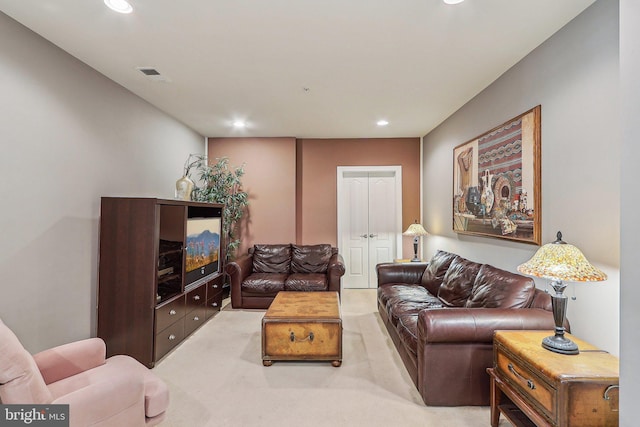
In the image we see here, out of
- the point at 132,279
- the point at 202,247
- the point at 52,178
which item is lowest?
the point at 132,279

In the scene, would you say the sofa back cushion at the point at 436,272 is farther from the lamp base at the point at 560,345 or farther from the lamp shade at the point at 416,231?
the lamp base at the point at 560,345

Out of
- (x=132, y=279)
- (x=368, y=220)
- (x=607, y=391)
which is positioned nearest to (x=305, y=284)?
(x=368, y=220)

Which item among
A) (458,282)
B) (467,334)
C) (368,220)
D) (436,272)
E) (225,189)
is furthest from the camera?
(368,220)

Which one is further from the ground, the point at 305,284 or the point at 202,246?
the point at 202,246

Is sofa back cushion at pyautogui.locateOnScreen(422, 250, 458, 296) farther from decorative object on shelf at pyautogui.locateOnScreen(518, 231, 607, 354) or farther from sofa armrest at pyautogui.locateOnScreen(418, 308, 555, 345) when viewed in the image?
decorative object on shelf at pyautogui.locateOnScreen(518, 231, 607, 354)

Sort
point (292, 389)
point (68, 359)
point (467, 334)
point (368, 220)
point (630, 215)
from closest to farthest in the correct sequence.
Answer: point (630, 215) < point (68, 359) < point (467, 334) < point (292, 389) < point (368, 220)

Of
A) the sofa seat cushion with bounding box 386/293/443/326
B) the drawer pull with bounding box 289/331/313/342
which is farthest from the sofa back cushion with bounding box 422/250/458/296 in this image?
the drawer pull with bounding box 289/331/313/342

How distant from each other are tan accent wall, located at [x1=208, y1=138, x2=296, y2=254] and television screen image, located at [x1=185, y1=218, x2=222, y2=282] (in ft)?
3.18

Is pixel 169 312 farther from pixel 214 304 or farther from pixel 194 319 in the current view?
pixel 214 304

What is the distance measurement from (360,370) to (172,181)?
3512 millimetres

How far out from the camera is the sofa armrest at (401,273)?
4141 millimetres

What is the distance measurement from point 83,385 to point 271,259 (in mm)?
3351

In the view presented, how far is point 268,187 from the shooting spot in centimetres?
545

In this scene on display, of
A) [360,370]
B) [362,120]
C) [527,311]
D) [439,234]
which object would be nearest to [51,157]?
[360,370]
